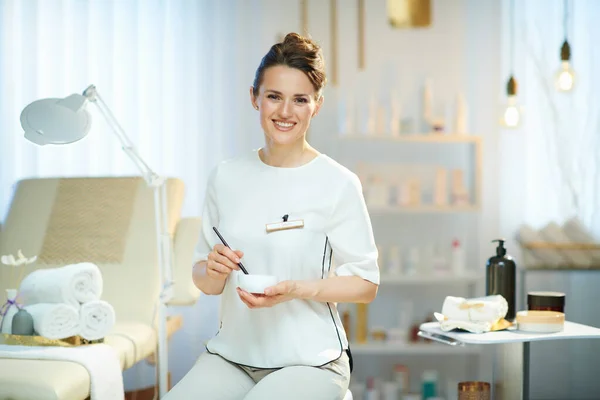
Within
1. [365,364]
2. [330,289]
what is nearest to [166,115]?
[365,364]

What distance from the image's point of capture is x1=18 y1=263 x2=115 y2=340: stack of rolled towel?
7.68ft

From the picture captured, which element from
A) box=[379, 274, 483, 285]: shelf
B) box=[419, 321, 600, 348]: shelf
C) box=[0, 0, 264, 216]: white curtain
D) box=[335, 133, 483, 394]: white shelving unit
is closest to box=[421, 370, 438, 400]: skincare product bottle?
box=[335, 133, 483, 394]: white shelving unit

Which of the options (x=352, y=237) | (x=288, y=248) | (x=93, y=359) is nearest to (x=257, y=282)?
(x=288, y=248)

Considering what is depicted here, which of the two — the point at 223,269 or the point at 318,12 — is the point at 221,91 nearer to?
the point at 318,12

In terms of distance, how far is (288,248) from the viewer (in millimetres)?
1674

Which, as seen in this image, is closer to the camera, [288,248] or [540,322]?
[288,248]

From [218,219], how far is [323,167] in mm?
264

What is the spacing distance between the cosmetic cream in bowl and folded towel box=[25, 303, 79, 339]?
127 cm

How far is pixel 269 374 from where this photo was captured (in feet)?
5.20

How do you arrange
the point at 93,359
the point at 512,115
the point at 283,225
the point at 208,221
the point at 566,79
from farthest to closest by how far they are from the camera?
the point at 512,115 → the point at 566,79 → the point at 93,359 → the point at 208,221 → the point at 283,225

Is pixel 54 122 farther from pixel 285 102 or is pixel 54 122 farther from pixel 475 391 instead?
pixel 475 391

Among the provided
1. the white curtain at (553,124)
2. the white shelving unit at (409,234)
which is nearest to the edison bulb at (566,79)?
the white curtain at (553,124)

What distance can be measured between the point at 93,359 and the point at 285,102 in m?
1.02

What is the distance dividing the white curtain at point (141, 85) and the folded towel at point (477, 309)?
202 cm
